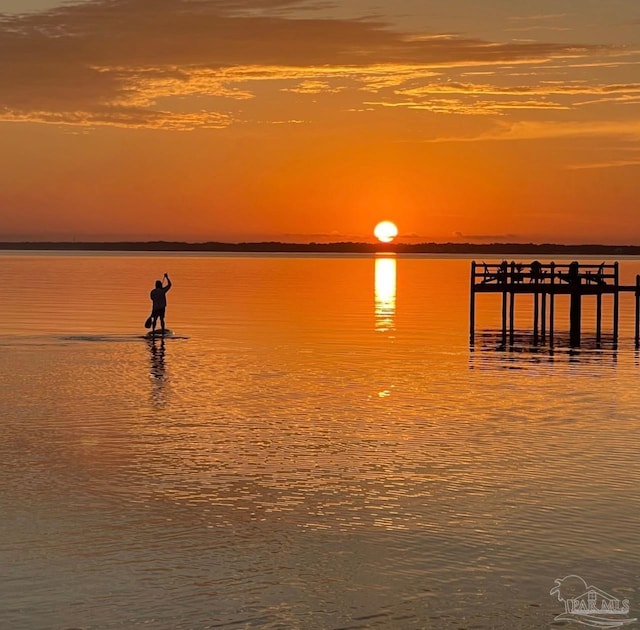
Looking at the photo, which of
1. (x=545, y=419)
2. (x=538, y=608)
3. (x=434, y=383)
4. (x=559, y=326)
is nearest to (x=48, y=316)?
(x=559, y=326)

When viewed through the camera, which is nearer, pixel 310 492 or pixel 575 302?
pixel 310 492

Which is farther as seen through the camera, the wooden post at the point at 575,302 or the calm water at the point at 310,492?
the wooden post at the point at 575,302

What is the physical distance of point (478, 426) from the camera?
80.5 feet

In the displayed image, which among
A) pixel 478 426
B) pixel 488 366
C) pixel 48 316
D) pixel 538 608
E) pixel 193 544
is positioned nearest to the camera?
pixel 538 608

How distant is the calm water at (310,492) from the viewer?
1269 cm

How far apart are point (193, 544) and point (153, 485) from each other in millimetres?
3518

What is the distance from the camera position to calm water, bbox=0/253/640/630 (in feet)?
41.6

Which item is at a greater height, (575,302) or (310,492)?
(575,302)

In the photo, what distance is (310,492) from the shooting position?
17859 mm

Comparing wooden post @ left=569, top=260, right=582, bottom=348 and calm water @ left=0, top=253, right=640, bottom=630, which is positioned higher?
wooden post @ left=569, top=260, right=582, bottom=348

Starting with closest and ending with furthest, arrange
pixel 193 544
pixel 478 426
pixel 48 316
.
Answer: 1. pixel 193 544
2. pixel 478 426
3. pixel 48 316

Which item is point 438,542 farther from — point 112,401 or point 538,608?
point 112,401

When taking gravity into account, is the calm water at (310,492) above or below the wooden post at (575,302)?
below

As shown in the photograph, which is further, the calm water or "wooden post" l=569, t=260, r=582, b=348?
"wooden post" l=569, t=260, r=582, b=348
